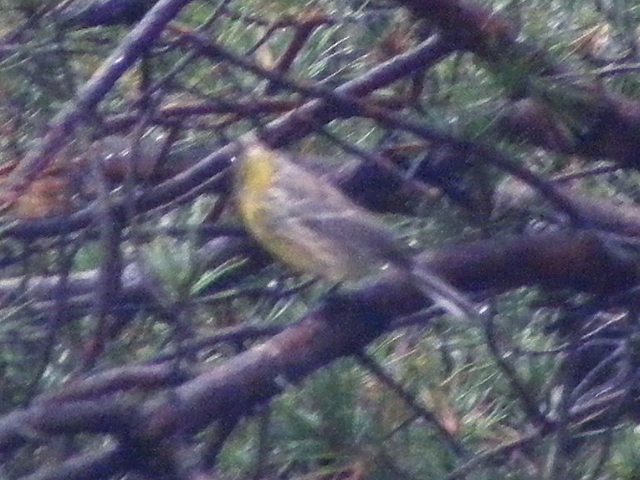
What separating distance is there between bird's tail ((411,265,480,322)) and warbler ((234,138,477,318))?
130 mm

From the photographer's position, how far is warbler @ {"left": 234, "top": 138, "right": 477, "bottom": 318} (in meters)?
2.28

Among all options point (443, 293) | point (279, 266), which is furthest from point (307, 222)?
point (443, 293)

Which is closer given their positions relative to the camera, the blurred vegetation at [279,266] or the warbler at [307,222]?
the blurred vegetation at [279,266]

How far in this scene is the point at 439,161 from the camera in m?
2.03

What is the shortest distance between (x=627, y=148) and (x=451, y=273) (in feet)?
1.21

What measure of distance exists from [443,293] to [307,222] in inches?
32.2

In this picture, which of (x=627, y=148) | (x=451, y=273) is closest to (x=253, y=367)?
(x=451, y=273)

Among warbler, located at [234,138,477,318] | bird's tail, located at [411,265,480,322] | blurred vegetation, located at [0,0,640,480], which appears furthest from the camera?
warbler, located at [234,138,477,318]

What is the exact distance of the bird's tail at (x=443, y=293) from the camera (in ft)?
6.05

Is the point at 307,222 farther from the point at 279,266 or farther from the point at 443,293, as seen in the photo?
the point at 443,293

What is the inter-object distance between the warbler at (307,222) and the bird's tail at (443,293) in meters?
0.13

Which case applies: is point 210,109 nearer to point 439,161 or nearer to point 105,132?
point 105,132

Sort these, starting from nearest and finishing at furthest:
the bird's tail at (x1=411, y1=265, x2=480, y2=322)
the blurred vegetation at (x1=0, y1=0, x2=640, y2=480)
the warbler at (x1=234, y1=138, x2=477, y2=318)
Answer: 1. the blurred vegetation at (x1=0, y1=0, x2=640, y2=480)
2. the bird's tail at (x1=411, y1=265, x2=480, y2=322)
3. the warbler at (x1=234, y1=138, x2=477, y2=318)

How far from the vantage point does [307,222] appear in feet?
8.73
